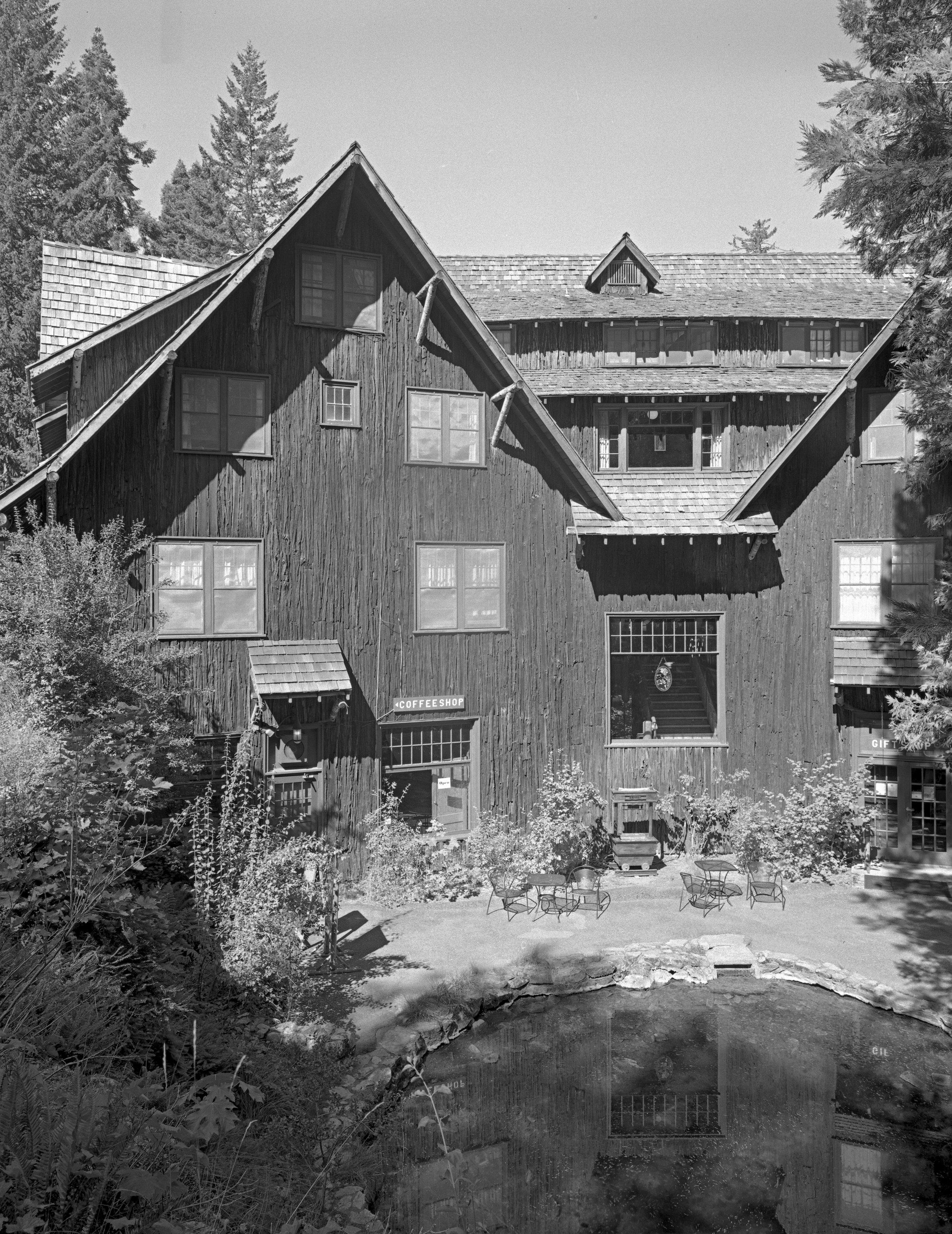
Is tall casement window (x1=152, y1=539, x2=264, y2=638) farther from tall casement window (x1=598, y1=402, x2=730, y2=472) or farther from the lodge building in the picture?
tall casement window (x1=598, y1=402, x2=730, y2=472)

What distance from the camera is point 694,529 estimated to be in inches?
733

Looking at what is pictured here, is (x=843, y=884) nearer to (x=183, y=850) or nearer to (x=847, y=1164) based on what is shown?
(x=847, y=1164)

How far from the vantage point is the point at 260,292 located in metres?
16.2

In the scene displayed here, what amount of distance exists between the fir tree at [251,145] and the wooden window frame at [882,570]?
40762mm

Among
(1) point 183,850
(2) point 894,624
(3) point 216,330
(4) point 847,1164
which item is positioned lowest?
(4) point 847,1164

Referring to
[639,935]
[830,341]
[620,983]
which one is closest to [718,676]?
[639,935]

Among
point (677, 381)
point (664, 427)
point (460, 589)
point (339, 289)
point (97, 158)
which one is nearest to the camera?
point (339, 289)

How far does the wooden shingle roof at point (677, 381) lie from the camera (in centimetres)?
2017

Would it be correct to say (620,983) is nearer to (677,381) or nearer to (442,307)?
(442,307)

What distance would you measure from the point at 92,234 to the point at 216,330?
83.9ft

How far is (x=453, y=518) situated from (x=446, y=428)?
1.76 m

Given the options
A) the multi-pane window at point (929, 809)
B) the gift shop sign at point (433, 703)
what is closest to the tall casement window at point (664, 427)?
the gift shop sign at point (433, 703)

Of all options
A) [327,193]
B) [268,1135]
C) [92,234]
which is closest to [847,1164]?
[268,1135]

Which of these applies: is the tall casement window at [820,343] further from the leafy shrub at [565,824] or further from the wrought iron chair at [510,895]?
the wrought iron chair at [510,895]
